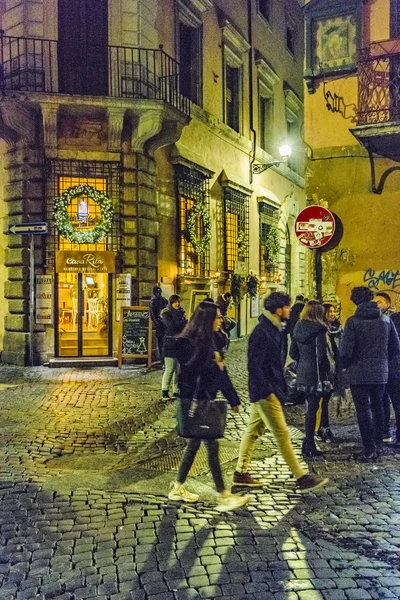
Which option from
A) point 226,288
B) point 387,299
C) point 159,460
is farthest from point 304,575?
point 226,288

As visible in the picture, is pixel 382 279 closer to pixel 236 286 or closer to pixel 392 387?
pixel 392 387

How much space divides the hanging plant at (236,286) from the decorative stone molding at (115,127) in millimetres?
6392

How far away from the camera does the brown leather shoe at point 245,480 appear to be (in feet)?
18.2

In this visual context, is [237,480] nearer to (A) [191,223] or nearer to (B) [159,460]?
(B) [159,460]

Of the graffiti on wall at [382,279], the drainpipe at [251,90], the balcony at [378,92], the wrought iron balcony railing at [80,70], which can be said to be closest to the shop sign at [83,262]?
the wrought iron balcony railing at [80,70]

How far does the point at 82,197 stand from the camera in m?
14.0

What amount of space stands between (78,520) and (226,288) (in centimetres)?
1460

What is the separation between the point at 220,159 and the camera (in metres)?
18.8

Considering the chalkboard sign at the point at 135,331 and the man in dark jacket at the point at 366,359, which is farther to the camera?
the chalkboard sign at the point at 135,331

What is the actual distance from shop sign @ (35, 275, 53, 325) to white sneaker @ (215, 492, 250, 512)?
9.69m

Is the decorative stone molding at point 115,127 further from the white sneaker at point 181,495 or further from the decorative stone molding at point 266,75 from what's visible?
the white sneaker at point 181,495

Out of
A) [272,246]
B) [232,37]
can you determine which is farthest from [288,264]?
[232,37]

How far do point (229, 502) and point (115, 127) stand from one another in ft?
35.2

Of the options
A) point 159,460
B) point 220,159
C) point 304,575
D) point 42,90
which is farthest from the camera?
point 220,159
